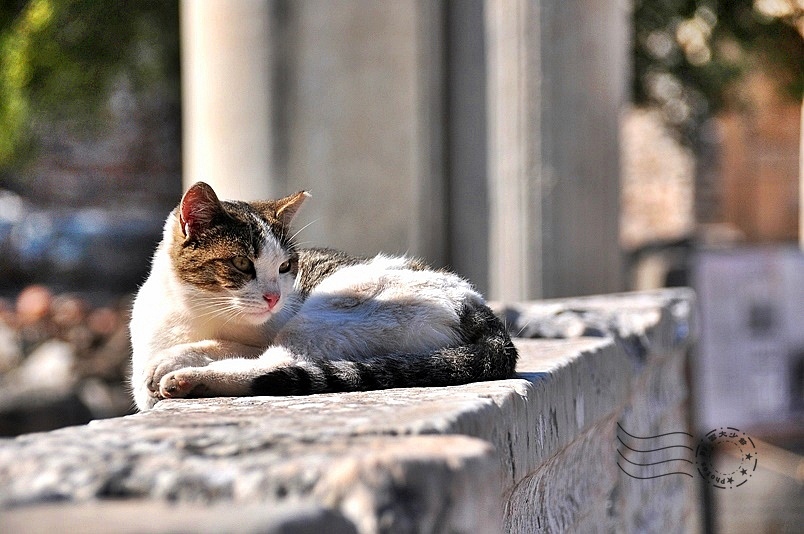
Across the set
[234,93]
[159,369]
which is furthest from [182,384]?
[234,93]

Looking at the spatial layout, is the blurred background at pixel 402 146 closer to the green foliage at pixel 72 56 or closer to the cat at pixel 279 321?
the green foliage at pixel 72 56

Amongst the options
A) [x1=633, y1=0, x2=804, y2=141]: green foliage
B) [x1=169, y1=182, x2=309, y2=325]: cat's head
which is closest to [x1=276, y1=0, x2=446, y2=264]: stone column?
[x1=169, y1=182, x2=309, y2=325]: cat's head

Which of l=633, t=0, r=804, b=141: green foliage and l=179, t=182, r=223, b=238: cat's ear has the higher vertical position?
l=633, t=0, r=804, b=141: green foliage

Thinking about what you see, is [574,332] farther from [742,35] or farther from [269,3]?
[742,35]

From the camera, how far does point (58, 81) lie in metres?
6.54

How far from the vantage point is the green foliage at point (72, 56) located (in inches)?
224

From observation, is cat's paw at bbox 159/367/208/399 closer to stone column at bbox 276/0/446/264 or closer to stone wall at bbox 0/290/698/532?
stone wall at bbox 0/290/698/532

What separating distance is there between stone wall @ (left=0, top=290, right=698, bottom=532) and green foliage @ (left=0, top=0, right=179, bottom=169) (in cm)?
464

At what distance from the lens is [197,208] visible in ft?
6.58

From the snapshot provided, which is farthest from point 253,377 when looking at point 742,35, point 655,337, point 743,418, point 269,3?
point 742,35

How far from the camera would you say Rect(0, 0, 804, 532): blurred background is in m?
4.09

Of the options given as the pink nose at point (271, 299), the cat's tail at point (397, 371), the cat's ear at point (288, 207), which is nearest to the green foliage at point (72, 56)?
the cat's ear at point (288, 207)

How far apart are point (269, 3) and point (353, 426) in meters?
3.06
